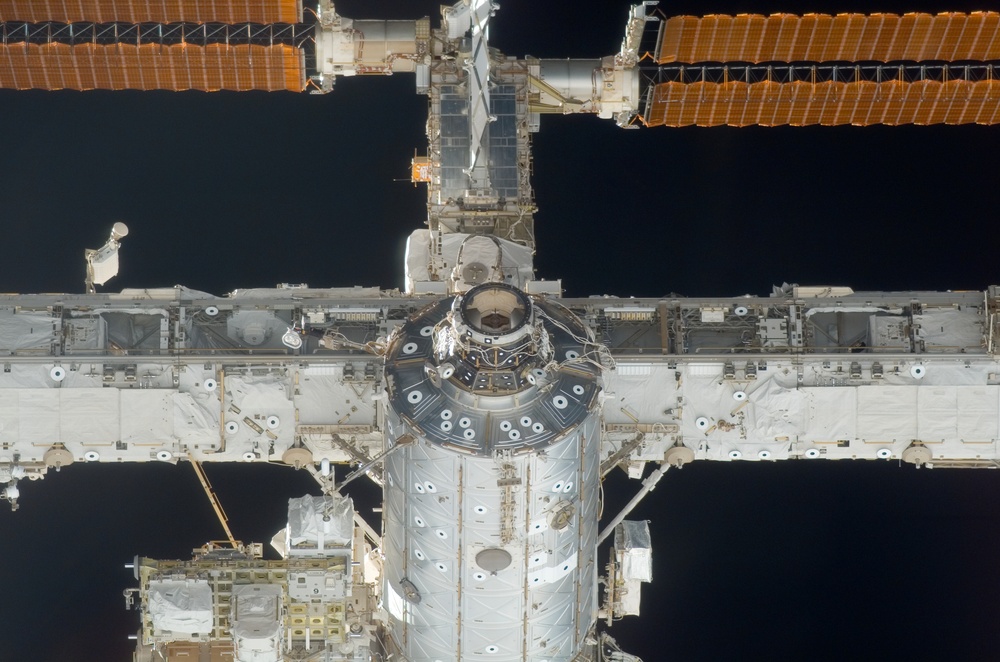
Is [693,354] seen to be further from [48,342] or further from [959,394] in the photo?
[48,342]

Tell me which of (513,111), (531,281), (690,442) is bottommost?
(690,442)

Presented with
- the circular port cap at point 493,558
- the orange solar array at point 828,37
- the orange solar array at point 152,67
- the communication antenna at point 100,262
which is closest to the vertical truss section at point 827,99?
the orange solar array at point 828,37

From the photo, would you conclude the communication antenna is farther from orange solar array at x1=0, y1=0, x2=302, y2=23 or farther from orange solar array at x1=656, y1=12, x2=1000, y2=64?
orange solar array at x1=656, y1=12, x2=1000, y2=64

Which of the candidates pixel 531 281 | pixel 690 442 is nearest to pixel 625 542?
pixel 690 442

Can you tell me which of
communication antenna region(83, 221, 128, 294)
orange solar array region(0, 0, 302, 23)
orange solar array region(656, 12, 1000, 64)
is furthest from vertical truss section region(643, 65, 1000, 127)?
communication antenna region(83, 221, 128, 294)

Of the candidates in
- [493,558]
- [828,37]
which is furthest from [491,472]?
[828,37]

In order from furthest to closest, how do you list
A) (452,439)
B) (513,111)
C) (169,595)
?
(513,111), (169,595), (452,439)

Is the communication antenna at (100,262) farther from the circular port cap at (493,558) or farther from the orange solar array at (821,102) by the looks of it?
the orange solar array at (821,102)
